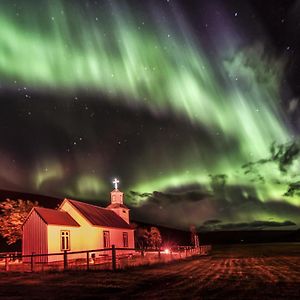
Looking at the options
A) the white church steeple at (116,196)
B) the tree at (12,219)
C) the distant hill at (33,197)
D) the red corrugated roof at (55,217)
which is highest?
the distant hill at (33,197)

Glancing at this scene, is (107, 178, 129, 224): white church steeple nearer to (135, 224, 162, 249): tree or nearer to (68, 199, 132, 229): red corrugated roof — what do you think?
(68, 199, 132, 229): red corrugated roof

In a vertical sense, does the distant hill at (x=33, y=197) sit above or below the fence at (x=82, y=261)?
above

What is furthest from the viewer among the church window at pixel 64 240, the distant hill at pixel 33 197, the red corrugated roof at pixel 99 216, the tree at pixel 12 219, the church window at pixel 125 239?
the distant hill at pixel 33 197

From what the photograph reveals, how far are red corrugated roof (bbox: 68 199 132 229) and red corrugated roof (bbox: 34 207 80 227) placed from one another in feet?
4.62

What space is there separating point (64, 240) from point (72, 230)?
1545 millimetres

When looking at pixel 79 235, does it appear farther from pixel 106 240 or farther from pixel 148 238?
pixel 148 238

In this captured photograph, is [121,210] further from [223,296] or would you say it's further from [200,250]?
[223,296]

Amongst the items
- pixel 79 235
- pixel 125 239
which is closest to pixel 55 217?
pixel 79 235

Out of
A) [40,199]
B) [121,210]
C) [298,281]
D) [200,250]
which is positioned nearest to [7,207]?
[121,210]

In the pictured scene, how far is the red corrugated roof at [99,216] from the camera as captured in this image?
37.9 meters

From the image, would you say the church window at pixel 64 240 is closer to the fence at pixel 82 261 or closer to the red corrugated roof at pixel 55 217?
the red corrugated roof at pixel 55 217

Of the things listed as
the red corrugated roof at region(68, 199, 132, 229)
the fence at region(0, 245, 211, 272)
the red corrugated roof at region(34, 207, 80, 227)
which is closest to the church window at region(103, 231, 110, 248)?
the red corrugated roof at region(68, 199, 132, 229)

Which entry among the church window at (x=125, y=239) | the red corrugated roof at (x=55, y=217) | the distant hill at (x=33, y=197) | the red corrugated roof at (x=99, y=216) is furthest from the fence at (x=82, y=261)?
the distant hill at (x=33, y=197)

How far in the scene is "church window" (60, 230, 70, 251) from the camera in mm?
33794
